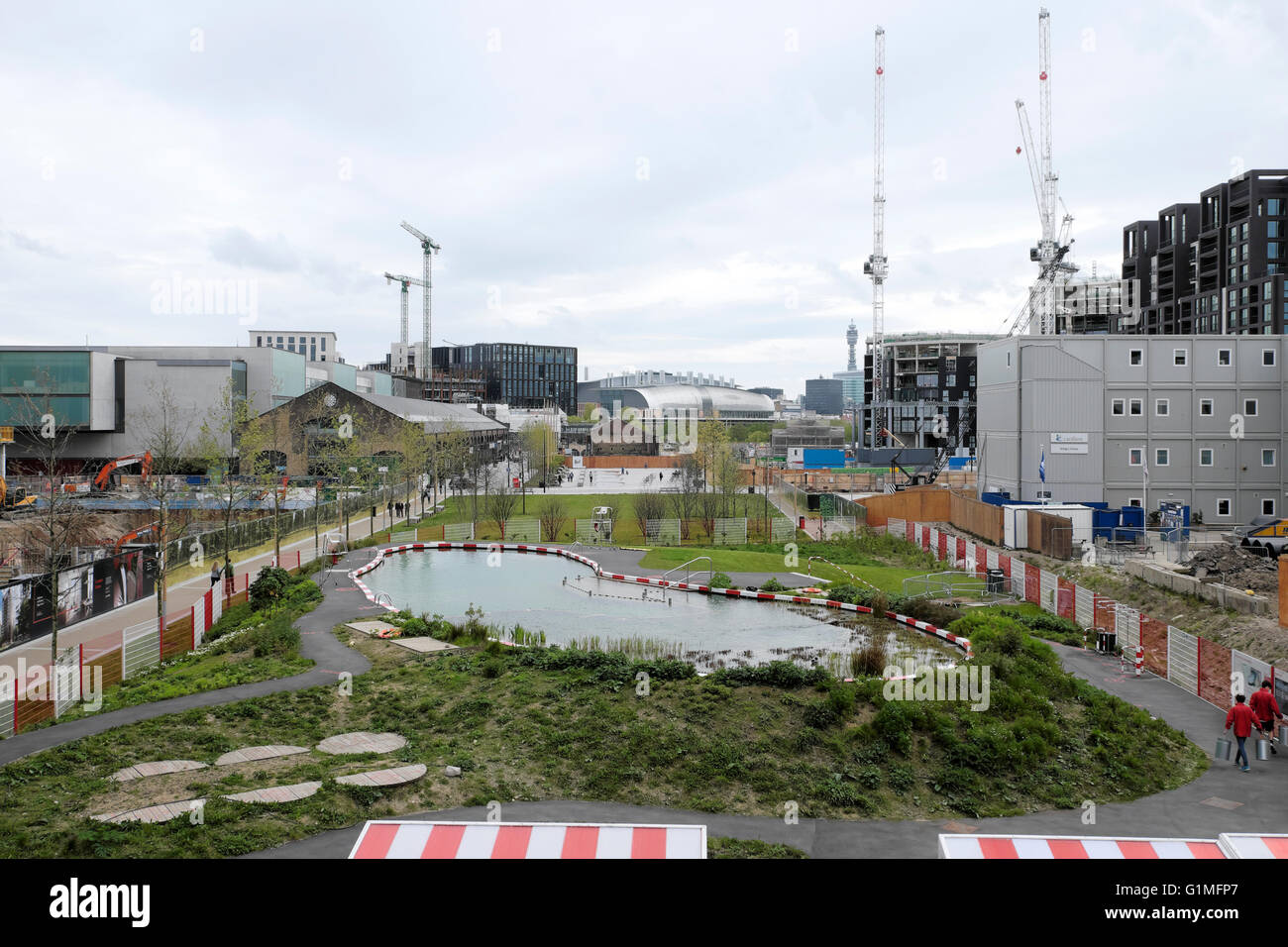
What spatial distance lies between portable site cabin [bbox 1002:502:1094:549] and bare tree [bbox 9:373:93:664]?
116 feet

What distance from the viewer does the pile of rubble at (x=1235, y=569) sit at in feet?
81.5

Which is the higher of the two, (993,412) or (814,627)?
(993,412)

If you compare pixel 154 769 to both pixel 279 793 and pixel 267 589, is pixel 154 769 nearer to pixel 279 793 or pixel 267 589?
pixel 279 793

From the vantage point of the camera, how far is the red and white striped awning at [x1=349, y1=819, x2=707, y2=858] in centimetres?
577

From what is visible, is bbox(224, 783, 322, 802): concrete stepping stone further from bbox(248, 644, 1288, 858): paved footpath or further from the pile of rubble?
the pile of rubble

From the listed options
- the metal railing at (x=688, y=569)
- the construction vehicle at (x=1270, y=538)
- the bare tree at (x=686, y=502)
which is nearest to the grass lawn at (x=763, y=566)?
the metal railing at (x=688, y=569)

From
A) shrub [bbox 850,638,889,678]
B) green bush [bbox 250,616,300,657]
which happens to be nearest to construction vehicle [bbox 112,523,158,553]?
green bush [bbox 250,616,300,657]
